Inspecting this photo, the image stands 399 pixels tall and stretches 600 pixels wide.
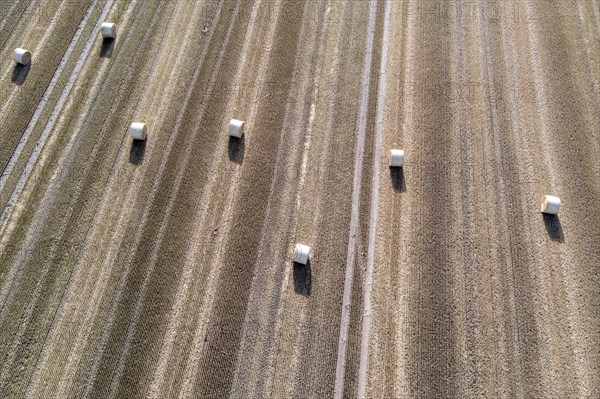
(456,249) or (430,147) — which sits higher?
(430,147)

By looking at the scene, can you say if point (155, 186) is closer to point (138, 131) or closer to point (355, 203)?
point (138, 131)

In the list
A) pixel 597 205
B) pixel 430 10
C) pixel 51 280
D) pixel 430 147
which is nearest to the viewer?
pixel 51 280

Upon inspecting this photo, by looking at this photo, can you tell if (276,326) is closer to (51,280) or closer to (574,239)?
(51,280)

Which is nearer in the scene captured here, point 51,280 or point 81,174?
point 51,280

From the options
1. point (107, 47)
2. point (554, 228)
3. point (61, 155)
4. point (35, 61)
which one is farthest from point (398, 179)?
point (35, 61)

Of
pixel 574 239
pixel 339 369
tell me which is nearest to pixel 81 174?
pixel 339 369

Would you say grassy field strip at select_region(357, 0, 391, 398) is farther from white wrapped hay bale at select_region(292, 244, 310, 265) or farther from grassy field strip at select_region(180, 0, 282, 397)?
grassy field strip at select_region(180, 0, 282, 397)
